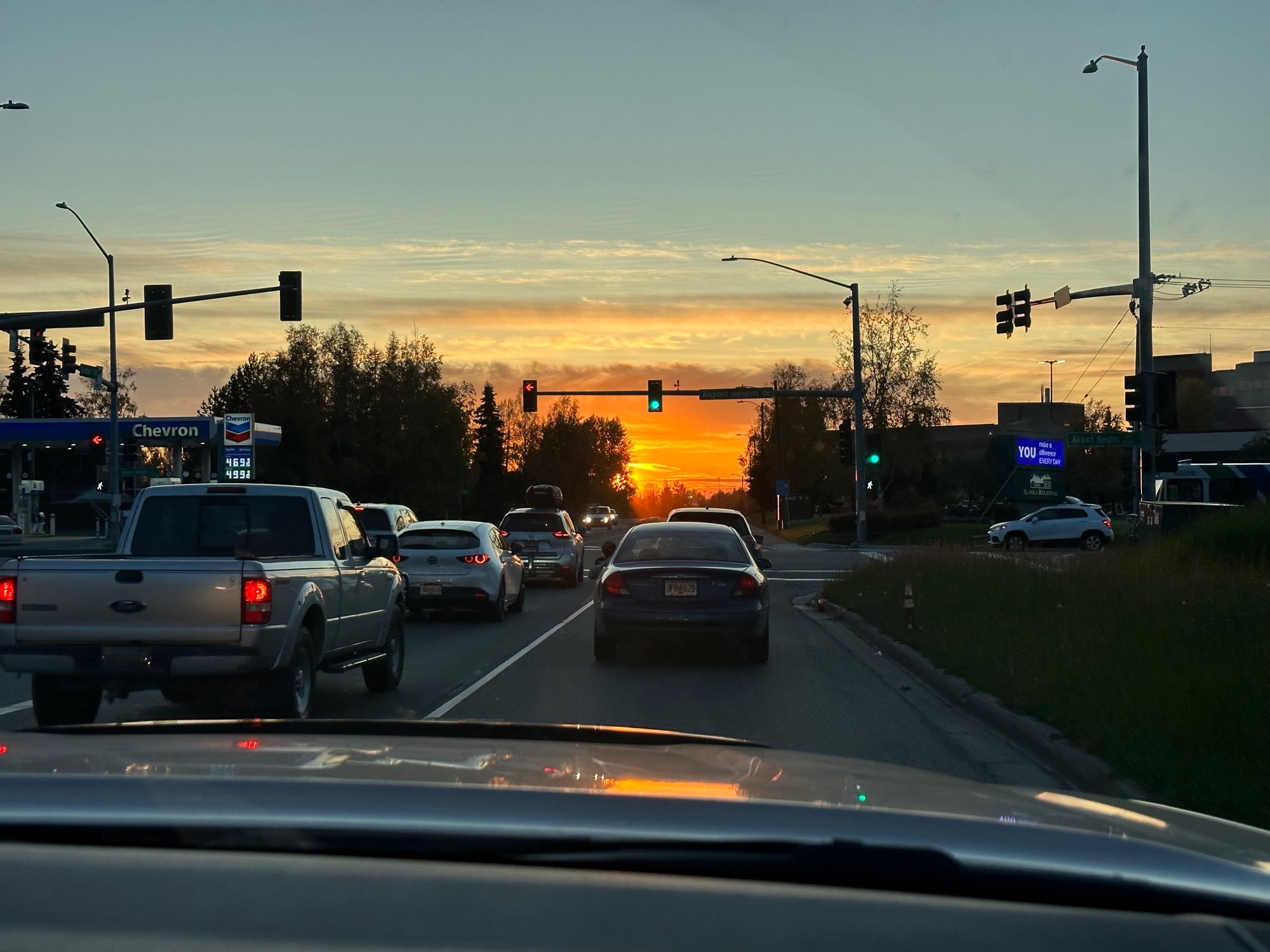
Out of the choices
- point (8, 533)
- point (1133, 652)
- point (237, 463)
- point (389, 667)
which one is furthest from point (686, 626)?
point (237, 463)

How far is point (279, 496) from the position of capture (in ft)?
36.6

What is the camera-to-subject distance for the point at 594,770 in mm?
2564

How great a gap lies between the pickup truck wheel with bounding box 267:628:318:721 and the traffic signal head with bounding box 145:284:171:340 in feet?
58.9

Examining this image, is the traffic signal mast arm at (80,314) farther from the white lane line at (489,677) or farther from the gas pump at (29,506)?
the gas pump at (29,506)

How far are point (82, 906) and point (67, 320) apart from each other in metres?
27.9

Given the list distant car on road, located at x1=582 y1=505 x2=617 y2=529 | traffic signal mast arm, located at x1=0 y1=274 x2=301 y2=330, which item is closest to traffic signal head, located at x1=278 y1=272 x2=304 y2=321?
traffic signal mast arm, located at x1=0 y1=274 x2=301 y2=330

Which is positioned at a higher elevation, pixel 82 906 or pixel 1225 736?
pixel 82 906

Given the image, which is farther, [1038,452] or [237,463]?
[1038,452]

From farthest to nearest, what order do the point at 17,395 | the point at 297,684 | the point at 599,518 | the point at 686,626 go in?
the point at 17,395, the point at 599,518, the point at 686,626, the point at 297,684

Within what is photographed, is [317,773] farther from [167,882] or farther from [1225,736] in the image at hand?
[1225,736]

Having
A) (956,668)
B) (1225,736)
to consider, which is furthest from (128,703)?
(1225,736)

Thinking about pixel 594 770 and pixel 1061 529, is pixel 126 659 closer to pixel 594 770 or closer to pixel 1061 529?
pixel 594 770

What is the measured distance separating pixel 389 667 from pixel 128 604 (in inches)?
151

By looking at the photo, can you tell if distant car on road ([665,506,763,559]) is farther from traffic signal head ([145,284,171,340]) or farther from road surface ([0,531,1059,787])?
traffic signal head ([145,284,171,340])
